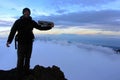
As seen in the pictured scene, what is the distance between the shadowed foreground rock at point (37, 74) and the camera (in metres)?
21.8

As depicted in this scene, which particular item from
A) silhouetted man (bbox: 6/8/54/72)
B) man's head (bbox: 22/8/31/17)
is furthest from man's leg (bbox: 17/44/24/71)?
man's head (bbox: 22/8/31/17)

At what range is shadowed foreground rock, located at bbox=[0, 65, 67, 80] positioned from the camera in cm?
2183

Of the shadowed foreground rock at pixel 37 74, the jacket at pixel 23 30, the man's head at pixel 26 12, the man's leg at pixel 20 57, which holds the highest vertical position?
the man's head at pixel 26 12

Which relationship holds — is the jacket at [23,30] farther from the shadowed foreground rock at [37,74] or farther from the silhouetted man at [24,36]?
the shadowed foreground rock at [37,74]

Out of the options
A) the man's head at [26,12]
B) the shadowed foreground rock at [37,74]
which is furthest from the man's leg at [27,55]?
the man's head at [26,12]

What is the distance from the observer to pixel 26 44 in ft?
70.7

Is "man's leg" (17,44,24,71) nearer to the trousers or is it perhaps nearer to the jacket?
the trousers

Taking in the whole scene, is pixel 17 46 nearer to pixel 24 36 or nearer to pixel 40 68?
pixel 24 36

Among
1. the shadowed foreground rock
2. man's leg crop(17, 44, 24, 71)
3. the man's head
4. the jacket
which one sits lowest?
the shadowed foreground rock

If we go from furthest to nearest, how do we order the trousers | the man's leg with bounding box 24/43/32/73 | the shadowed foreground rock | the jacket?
the shadowed foreground rock → the man's leg with bounding box 24/43/32/73 → the trousers → the jacket

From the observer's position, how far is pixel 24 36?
2136cm

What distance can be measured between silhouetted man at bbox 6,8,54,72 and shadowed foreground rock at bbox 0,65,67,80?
1.34 feet

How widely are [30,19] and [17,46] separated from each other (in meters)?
1.52

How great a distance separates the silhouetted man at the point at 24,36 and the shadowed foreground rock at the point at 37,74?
0.41 m
